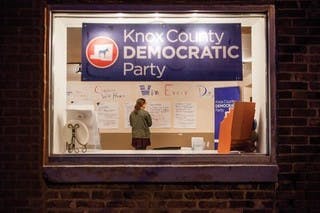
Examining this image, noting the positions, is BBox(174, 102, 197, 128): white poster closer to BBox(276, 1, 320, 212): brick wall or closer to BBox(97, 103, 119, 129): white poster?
BBox(97, 103, 119, 129): white poster

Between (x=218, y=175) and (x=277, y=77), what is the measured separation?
48.6 inches

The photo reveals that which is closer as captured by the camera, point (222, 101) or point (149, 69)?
point (149, 69)

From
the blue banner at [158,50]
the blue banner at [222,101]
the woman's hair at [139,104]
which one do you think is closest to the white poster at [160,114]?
the woman's hair at [139,104]

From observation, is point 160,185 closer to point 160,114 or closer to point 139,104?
point 139,104

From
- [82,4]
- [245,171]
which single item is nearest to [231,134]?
[245,171]

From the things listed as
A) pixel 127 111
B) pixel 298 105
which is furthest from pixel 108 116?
pixel 298 105

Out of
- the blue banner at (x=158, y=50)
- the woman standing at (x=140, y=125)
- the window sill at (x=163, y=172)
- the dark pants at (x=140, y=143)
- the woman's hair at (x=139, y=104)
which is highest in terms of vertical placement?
the blue banner at (x=158, y=50)

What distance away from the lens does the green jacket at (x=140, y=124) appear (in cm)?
700

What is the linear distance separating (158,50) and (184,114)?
6.14ft

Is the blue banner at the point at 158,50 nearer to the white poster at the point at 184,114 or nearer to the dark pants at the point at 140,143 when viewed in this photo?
the dark pants at the point at 140,143

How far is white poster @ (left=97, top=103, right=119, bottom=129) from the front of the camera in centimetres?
724

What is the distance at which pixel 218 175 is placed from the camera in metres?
6.13

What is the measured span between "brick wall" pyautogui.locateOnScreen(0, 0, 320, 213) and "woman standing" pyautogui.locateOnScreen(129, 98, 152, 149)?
2.77 ft

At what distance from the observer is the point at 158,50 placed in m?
6.54
